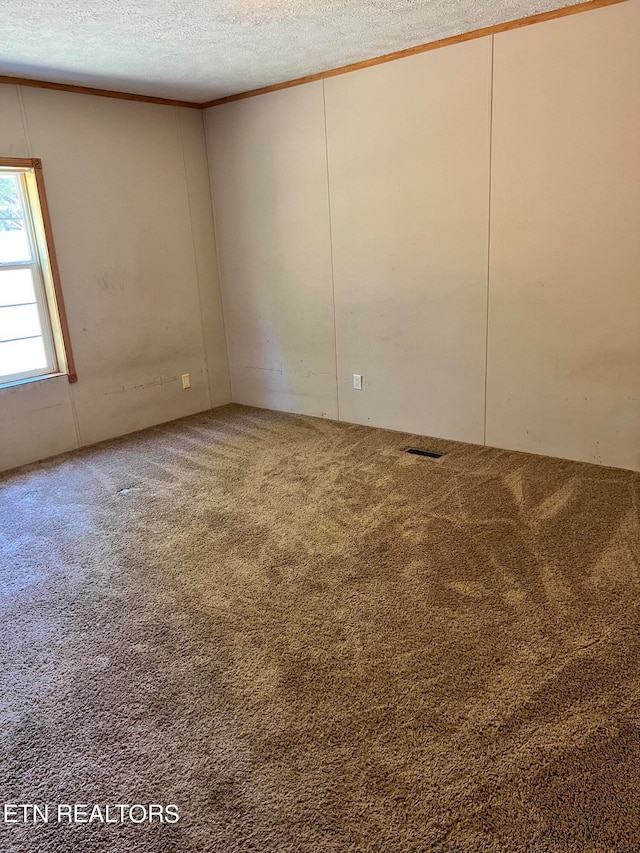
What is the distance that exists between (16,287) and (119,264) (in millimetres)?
784

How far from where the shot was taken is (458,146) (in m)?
3.83

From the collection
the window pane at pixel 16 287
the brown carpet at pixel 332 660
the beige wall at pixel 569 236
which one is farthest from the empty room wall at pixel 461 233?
the window pane at pixel 16 287

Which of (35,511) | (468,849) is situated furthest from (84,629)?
(468,849)

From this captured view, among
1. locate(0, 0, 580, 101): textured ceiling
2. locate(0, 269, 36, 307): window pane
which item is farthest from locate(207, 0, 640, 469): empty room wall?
locate(0, 269, 36, 307): window pane

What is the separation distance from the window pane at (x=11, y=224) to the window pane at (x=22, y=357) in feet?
1.86

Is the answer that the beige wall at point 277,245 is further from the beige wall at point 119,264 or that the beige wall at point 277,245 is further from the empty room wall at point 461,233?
the beige wall at point 119,264

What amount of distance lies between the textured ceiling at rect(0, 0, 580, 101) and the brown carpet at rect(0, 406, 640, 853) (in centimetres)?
250

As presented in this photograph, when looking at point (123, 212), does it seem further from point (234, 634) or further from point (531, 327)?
point (234, 634)

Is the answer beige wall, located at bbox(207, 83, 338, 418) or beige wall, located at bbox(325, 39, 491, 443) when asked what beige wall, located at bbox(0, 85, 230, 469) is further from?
beige wall, located at bbox(325, 39, 491, 443)

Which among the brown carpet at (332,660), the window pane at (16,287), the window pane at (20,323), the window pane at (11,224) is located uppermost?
the window pane at (11,224)

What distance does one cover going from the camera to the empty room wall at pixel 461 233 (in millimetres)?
3396

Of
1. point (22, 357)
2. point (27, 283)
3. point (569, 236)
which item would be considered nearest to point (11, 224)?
point (27, 283)

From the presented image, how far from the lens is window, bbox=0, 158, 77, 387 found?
4.16 m

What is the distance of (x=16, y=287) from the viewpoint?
13.9 feet
